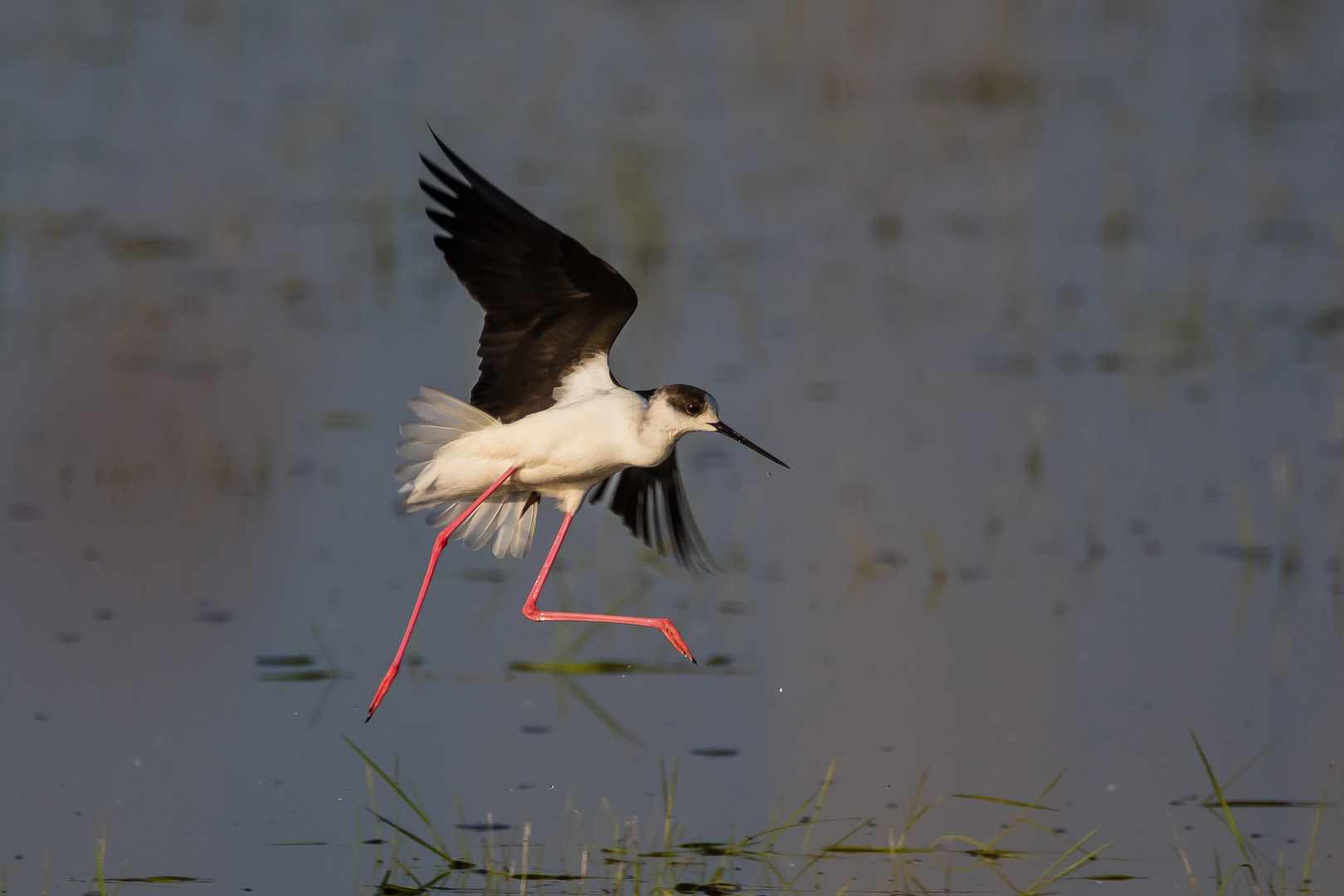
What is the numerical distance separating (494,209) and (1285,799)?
2.18m

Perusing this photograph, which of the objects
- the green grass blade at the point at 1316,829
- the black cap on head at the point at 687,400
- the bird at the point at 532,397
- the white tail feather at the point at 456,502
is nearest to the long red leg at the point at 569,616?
the bird at the point at 532,397

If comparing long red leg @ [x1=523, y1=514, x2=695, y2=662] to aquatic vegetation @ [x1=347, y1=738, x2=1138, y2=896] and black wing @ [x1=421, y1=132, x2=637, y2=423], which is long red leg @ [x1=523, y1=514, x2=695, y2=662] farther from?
aquatic vegetation @ [x1=347, y1=738, x2=1138, y2=896]

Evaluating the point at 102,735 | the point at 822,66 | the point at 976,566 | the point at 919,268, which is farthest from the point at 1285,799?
the point at 822,66

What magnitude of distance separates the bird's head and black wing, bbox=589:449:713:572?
0.80m

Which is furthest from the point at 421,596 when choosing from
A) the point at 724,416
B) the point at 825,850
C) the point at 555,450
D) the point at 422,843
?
the point at 724,416

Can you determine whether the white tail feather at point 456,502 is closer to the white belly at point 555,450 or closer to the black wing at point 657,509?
the white belly at point 555,450

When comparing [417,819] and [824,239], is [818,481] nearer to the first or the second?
[417,819]

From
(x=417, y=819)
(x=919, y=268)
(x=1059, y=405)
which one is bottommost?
(x=417, y=819)

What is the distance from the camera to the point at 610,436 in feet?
15.3

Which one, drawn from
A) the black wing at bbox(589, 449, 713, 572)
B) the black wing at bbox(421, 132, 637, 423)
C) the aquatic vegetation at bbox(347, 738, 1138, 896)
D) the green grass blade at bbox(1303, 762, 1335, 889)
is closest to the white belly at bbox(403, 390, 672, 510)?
the black wing at bbox(421, 132, 637, 423)

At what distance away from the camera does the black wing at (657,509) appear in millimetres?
5504

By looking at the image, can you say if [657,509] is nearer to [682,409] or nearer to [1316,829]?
[682,409]

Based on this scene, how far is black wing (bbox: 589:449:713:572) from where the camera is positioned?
5.50m

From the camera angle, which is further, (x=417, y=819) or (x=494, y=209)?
(x=494, y=209)
